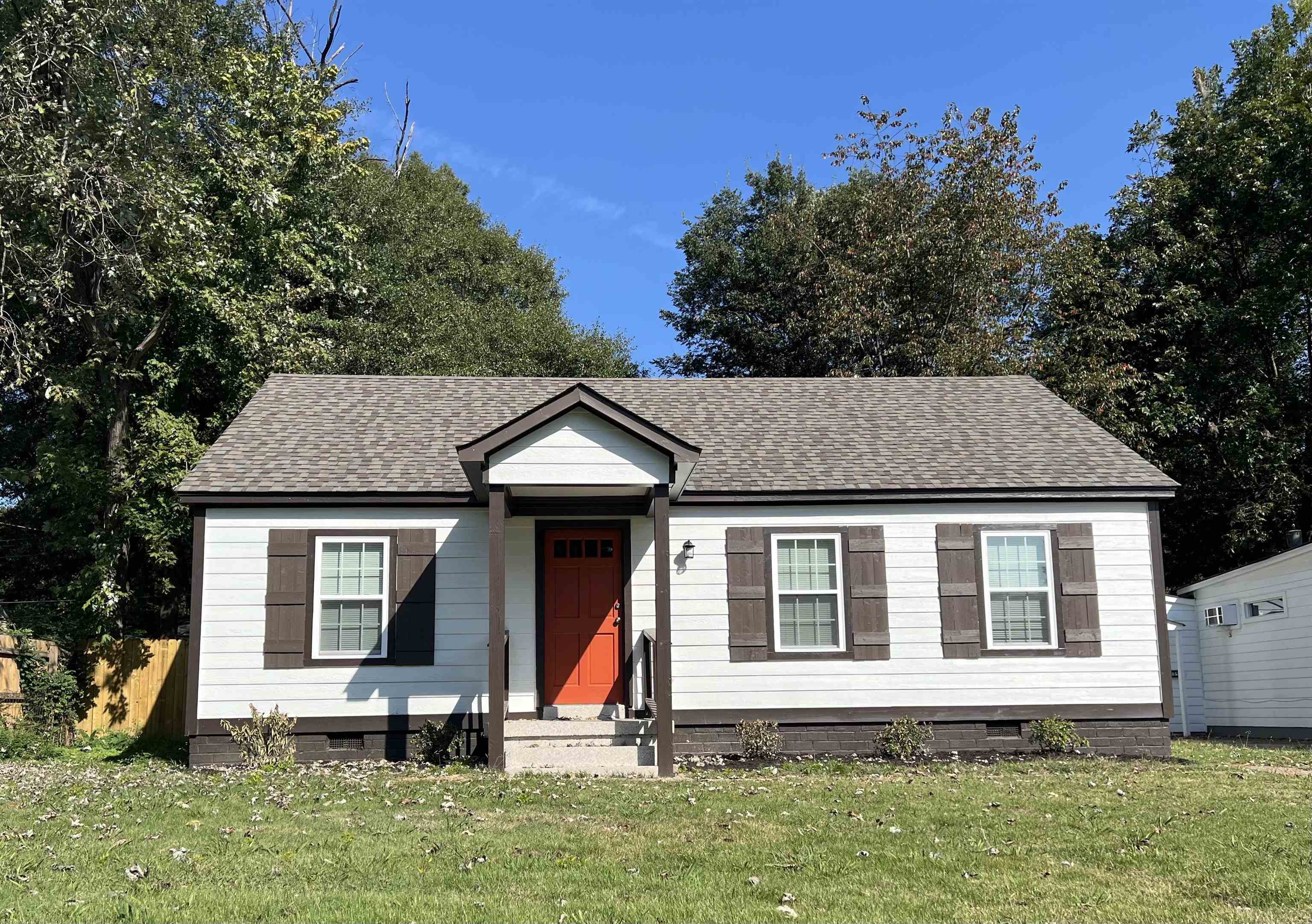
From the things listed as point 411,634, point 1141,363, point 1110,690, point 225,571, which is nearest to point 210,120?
point 225,571

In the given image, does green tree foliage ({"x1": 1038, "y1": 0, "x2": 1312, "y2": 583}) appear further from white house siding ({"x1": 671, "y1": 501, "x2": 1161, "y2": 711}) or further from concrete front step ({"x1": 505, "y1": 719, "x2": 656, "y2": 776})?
concrete front step ({"x1": 505, "y1": 719, "x2": 656, "y2": 776})

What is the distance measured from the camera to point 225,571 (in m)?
12.5

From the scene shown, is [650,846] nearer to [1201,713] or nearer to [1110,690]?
[1110,690]

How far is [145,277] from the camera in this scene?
1727cm

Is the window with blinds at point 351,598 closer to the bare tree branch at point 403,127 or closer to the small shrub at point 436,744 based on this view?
the small shrub at point 436,744

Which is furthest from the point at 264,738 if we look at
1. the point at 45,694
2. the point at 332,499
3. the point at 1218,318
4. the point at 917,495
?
the point at 1218,318

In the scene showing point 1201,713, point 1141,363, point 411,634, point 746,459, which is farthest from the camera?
point 1141,363

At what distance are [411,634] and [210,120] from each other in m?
13.5

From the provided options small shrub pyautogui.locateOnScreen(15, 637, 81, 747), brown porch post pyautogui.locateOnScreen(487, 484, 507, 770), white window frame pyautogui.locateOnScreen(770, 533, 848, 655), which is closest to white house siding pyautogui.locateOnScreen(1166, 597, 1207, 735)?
white window frame pyautogui.locateOnScreen(770, 533, 848, 655)

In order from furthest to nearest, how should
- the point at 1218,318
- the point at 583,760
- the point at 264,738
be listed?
the point at 1218,318 → the point at 264,738 → the point at 583,760

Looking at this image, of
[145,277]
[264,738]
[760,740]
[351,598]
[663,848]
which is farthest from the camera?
[145,277]

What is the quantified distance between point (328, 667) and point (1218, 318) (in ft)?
64.8

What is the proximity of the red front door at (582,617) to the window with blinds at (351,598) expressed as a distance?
6.47 feet

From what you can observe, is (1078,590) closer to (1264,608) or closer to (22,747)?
(1264,608)
